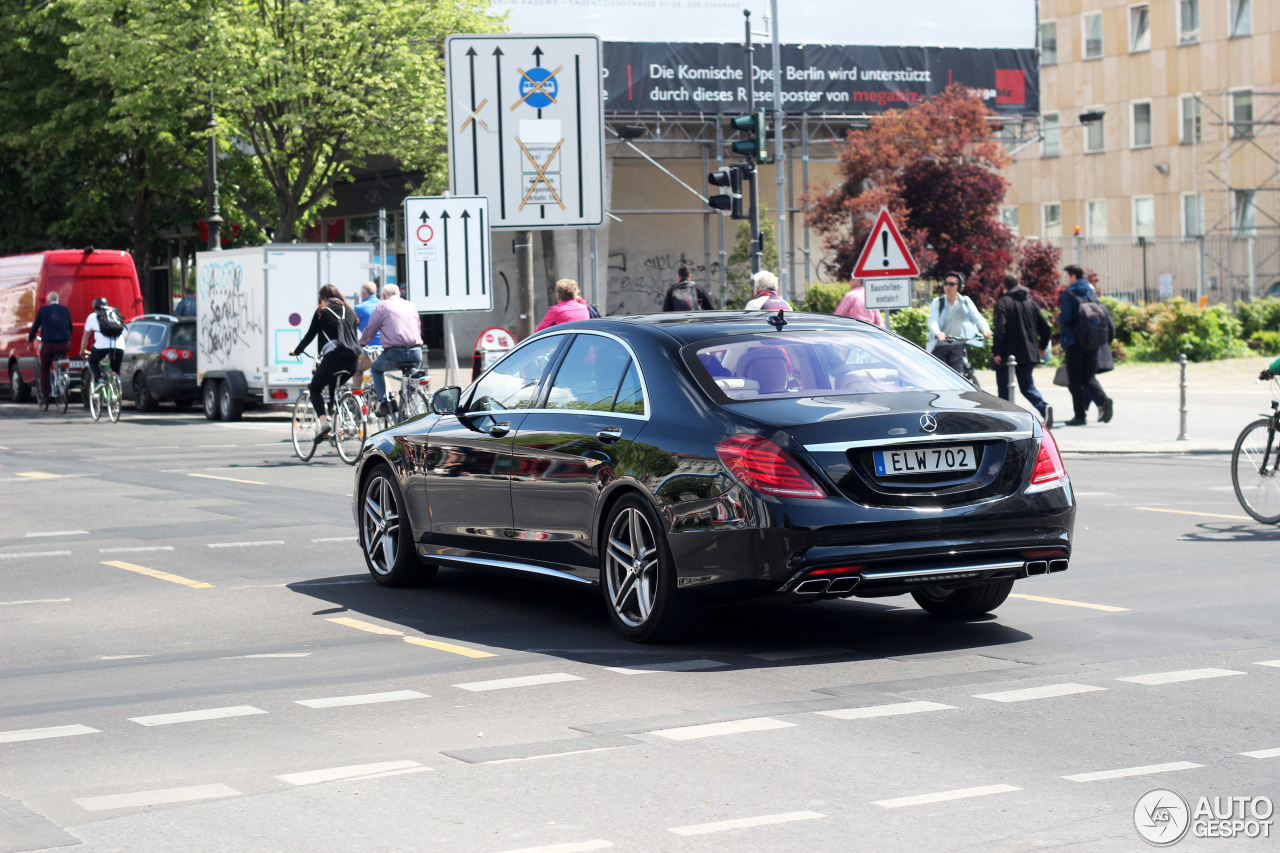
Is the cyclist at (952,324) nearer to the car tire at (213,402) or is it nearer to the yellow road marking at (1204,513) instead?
the yellow road marking at (1204,513)

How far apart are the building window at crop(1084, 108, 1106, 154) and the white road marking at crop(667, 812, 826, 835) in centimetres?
6328

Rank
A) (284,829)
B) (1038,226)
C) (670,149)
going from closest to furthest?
(284,829)
(670,149)
(1038,226)

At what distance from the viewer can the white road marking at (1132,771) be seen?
5.52 metres

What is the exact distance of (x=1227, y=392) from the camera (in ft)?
92.0

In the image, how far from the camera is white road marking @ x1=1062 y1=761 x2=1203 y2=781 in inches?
217

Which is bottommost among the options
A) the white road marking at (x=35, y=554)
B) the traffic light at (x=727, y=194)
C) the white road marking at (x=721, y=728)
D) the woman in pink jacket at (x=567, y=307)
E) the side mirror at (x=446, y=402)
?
the white road marking at (x=721, y=728)

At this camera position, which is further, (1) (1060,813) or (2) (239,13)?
(2) (239,13)

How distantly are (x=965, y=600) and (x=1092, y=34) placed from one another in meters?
60.4

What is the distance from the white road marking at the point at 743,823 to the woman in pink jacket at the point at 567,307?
12936mm

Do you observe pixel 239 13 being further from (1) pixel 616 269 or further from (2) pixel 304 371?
(1) pixel 616 269

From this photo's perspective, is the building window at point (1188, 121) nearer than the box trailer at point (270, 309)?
No

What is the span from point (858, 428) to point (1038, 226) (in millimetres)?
62960

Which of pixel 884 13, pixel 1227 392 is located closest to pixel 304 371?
pixel 1227 392

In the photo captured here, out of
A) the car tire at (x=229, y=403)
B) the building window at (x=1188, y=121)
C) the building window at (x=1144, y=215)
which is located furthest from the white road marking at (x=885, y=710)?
the building window at (x=1144, y=215)
